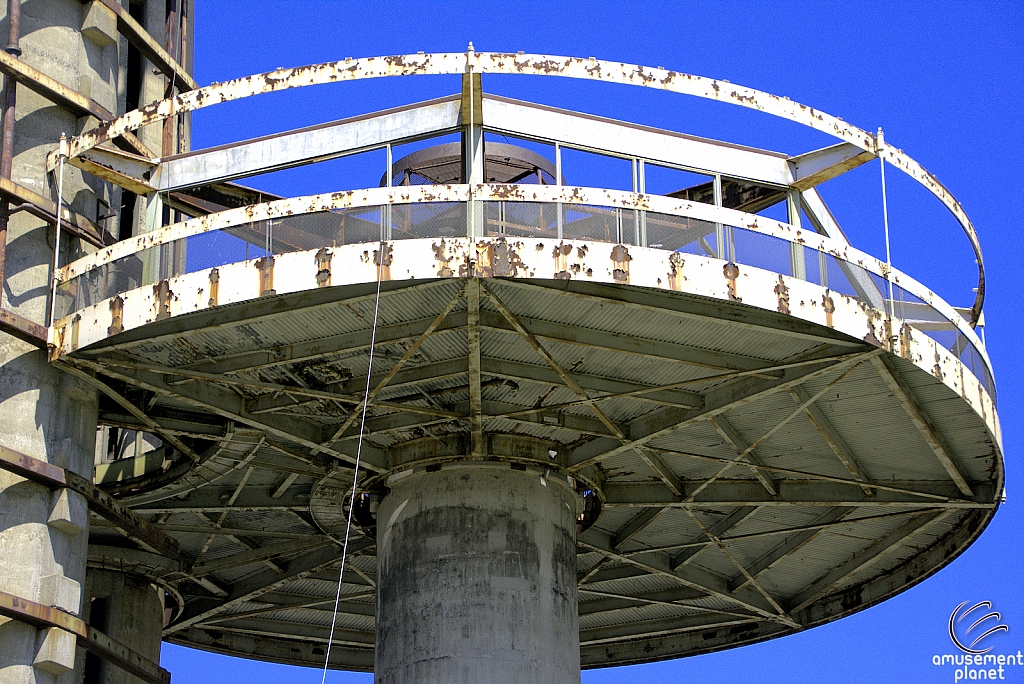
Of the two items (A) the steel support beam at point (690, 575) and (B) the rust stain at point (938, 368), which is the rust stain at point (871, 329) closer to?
(B) the rust stain at point (938, 368)

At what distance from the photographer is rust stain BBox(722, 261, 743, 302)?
27141 millimetres

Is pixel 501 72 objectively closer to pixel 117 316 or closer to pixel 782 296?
pixel 782 296

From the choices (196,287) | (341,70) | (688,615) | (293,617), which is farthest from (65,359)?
(688,615)

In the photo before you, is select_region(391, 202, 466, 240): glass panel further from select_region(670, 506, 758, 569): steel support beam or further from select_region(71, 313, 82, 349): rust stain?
select_region(670, 506, 758, 569): steel support beam

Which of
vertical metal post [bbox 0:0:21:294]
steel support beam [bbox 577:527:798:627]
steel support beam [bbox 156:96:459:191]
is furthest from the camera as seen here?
steel support beam [bbox 577:527:798:627]

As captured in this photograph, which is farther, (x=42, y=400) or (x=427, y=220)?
(x=42, y=400)

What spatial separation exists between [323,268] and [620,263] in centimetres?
497

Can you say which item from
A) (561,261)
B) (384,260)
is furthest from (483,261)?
(384,260)

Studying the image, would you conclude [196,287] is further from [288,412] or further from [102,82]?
[102,82]

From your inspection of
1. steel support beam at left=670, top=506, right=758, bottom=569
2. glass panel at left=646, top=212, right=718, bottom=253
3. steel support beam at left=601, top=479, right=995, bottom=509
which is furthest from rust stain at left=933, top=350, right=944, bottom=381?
steel support beam at left=670, top=506, right=758, bottom=569

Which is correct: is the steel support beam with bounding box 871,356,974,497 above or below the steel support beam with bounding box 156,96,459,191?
below

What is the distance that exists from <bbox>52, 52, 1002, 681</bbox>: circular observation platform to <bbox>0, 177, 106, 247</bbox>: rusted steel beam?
151 cm

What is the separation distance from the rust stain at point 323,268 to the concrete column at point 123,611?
14.7 metres

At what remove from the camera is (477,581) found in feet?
103
